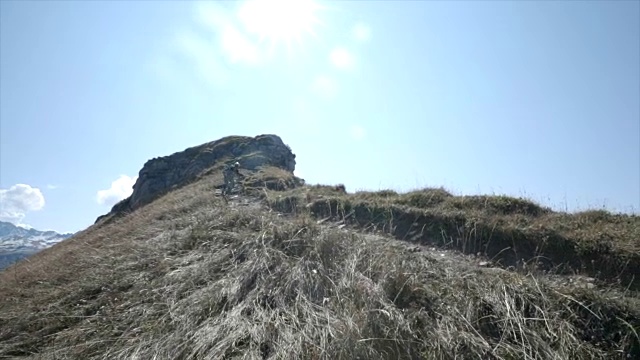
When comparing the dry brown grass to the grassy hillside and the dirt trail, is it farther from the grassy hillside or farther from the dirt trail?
the dirt trail

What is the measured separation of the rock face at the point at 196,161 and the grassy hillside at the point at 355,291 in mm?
17377

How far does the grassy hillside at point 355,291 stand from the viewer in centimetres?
430

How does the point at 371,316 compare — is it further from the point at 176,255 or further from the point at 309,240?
the point at 176,255

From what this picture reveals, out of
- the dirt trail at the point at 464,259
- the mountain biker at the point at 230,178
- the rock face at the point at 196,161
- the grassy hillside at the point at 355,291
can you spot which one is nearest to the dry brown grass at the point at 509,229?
the grassy hillside at the point at 355,291

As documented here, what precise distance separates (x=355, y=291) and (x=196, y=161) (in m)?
29.2

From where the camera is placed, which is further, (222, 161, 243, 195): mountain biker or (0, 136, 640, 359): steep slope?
(222, 161, 243, 195): mountain biker

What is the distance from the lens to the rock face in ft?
91.0

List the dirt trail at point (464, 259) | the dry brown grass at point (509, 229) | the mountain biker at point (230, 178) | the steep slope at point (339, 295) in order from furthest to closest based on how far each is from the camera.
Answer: the mountain biker at point (230, 178) < the dry brown grass at point (509, 229) < the dirt trail at point (464, 259) < the steep slope at point (339, 295)

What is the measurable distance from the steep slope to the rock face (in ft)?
57.0

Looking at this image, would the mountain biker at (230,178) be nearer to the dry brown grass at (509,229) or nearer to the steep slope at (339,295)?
the dry brown grass at (509,229)

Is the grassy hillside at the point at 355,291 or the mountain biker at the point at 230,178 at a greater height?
the mountain biker at the point at 230,178

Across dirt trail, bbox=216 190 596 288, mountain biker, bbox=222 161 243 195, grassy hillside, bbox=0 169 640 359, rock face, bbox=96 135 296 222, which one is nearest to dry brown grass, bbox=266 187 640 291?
grassy hillside, bbox=0 169 640 359

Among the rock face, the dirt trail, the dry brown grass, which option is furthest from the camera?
the rock face

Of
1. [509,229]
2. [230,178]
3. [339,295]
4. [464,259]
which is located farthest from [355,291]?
[230,178]
